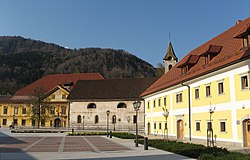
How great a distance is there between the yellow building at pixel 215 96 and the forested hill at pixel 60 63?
96747mm

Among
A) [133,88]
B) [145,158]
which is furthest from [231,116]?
[133,88]

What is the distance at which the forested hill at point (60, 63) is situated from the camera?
442ft

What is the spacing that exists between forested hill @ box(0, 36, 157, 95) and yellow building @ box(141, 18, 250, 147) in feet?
317

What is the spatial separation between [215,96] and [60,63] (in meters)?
142

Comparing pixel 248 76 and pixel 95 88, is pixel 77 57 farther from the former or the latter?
pixel 248 76

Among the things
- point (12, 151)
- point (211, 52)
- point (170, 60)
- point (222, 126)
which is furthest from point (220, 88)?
point (170, 60)

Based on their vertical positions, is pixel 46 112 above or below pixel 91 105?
below

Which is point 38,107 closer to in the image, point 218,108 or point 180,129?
point 180,129

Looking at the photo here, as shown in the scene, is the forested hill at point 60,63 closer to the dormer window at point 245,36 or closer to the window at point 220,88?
the window at point 220,88

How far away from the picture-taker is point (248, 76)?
1925 cm

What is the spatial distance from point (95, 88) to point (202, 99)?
134 ft

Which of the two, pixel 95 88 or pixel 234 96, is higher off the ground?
pixel 95 88

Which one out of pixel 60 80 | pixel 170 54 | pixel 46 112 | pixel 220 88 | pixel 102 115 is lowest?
pixel 102 115

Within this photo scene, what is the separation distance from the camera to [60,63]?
15912 centimetres
